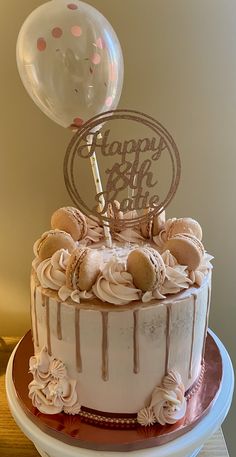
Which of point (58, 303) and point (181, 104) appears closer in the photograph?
point (58, 303)

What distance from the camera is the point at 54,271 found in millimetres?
1153

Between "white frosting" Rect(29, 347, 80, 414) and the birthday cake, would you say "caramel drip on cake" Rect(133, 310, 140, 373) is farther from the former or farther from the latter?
"white frosting" Rect(29, 347, 80, 414)

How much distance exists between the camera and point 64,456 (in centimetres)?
110

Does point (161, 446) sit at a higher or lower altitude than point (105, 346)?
lower

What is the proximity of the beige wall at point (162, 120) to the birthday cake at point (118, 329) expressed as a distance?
481mm

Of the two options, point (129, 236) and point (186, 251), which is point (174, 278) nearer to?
point (186, 251)

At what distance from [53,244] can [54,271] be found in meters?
0.09

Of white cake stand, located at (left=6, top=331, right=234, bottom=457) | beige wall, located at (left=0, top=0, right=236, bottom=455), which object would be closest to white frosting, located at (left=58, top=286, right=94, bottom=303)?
white cake stand, located at (left=6, top=331, right=234, bottom=457)

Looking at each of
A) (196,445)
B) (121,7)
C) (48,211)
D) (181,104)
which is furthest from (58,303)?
(121,7)

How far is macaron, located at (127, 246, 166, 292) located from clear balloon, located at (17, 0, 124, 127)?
39 cm

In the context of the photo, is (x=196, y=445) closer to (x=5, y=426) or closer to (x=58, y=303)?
(x=58, y=303)

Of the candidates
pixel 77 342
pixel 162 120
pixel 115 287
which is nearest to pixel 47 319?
pixel 77 342

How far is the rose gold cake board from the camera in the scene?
3.59ft

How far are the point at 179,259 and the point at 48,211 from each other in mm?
665
